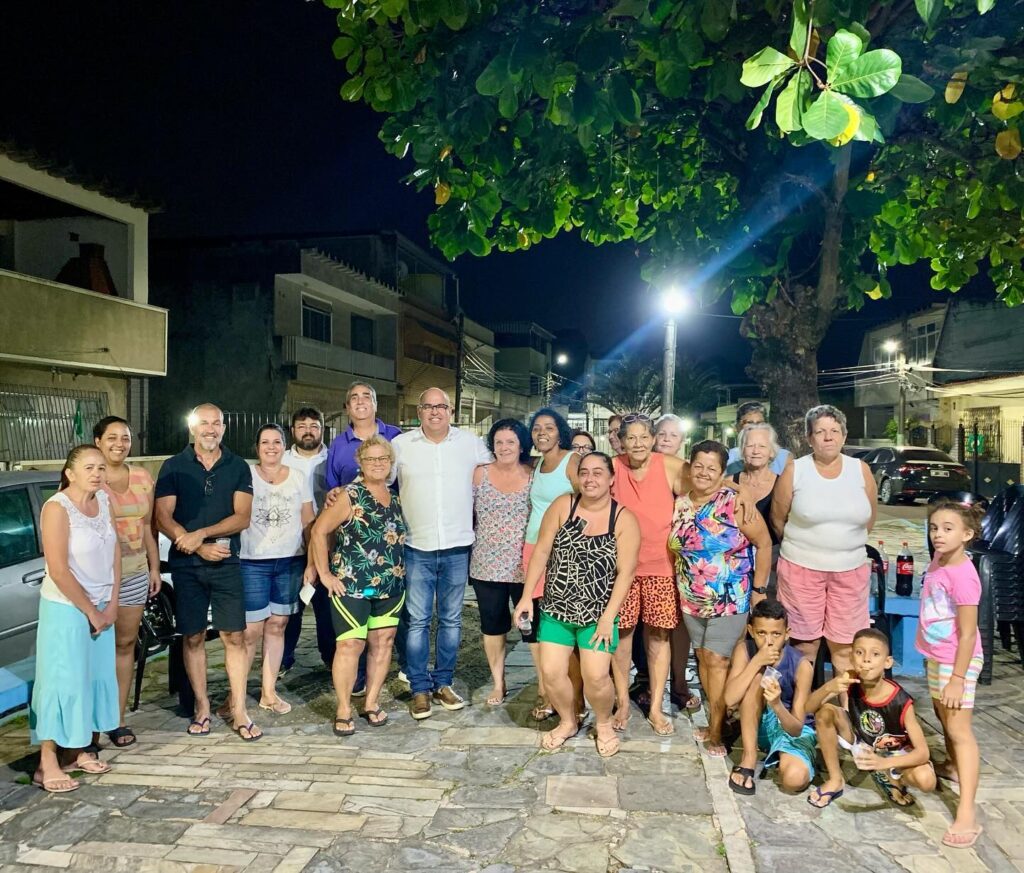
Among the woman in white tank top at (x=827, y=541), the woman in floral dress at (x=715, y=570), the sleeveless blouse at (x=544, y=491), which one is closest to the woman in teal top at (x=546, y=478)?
the sleeveless blouse at (x=544, y=491)

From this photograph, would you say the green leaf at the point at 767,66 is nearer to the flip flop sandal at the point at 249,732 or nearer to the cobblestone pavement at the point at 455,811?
the cobblestone pavement at the point at 455,811

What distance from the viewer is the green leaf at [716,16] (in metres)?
3.25

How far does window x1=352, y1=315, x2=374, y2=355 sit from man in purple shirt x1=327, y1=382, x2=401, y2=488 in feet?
66.9

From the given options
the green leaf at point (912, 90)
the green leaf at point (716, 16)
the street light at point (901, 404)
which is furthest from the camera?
the street light at point (901, 404)

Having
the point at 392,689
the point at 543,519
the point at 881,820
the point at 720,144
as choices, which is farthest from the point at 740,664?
the point at 720,144

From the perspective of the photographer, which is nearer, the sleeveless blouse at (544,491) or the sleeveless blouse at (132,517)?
the sleeveless blouse at (132,517)

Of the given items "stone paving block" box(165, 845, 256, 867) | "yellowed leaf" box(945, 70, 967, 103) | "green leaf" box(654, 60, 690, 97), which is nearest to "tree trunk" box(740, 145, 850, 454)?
"yellowed leaf" box(945, 70, 967, 103)

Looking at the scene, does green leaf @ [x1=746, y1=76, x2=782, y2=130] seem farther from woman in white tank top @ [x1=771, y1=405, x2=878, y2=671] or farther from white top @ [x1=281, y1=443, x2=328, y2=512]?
white top @ [x1=281, y1=443, x2=328, y2=512]

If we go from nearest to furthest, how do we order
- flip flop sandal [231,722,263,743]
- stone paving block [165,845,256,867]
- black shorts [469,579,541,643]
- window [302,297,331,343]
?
stone paving block [165,845,256,867] → flip flop sandal [231,722,263,743] → black shorts [469,579,541,643] → window [302,297,331,343]

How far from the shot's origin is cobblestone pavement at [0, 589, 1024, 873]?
10.4ft

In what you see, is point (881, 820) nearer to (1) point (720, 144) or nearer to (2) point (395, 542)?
(2) point (395, 542)

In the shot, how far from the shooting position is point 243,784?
3.85 meters

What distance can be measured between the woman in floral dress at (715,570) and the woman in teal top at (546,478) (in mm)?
782

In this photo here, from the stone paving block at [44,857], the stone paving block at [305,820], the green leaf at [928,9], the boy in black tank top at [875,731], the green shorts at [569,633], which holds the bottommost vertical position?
the stone paving block at [44,857]
